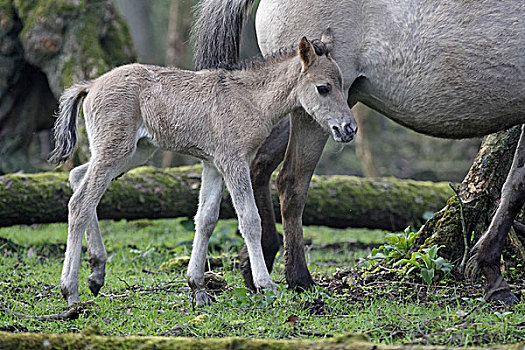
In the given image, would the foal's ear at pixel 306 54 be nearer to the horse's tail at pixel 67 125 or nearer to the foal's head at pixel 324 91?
the foal's head at pixel 324 91

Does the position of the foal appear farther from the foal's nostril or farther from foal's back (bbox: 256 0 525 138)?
foal's back (bbox: 256 0 525 138)

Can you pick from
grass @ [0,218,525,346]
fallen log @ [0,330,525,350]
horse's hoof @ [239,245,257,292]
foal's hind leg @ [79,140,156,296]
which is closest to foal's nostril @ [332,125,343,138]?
grass @ [0,218,525,346]

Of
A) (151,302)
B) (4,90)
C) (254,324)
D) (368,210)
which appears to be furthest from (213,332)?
(4,90)

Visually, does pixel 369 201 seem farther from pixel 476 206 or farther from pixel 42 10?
pixel 42 10

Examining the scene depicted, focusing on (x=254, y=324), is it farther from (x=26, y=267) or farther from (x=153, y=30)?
(x=153, y=30)

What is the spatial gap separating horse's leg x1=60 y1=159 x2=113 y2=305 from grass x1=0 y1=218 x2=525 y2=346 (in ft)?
0.63

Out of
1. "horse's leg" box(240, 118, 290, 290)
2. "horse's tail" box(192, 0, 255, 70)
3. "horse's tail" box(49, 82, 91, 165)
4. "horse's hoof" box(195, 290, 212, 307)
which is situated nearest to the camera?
"horse's hoof" box(195, 290, 212, 307)

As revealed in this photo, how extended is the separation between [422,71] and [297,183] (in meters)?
1.39

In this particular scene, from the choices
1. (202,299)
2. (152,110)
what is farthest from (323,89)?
(202,299)

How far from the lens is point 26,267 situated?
7.46m

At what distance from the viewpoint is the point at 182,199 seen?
8.98 m

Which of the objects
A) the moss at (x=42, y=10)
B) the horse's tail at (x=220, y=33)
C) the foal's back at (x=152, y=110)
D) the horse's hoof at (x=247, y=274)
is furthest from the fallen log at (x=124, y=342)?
the moss at (x=42, y=10)

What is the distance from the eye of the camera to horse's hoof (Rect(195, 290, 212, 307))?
5.18 m

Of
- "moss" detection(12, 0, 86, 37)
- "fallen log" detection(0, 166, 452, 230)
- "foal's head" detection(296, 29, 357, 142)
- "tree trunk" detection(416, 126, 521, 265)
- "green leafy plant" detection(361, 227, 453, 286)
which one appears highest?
"foal's head" detection(296, 29, 357, 142)
